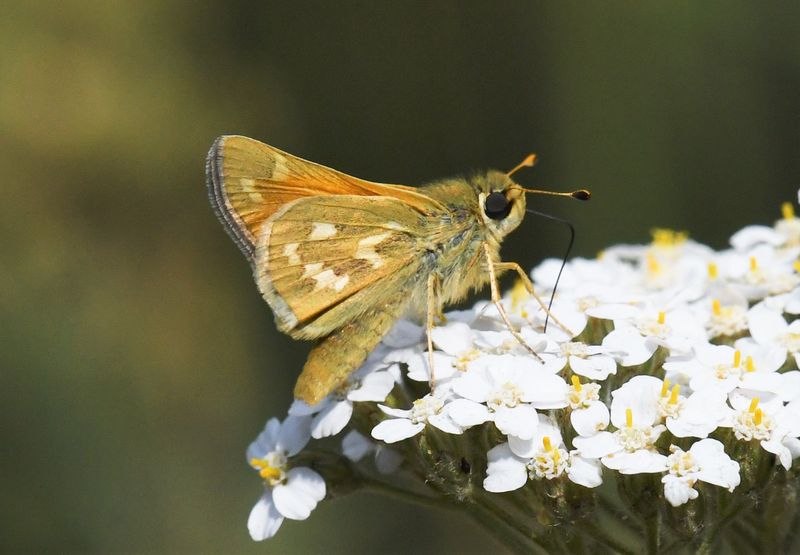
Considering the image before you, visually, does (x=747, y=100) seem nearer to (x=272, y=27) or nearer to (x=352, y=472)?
(x=272, y=27)

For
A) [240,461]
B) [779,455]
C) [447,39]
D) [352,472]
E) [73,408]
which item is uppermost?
[447,39]

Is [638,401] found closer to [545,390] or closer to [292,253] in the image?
[545,390]

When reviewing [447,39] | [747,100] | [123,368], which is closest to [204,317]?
[123,368]

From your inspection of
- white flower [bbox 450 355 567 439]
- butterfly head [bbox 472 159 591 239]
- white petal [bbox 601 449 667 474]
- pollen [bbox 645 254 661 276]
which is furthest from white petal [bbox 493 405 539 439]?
pollen [bbox 645 254 661 276]

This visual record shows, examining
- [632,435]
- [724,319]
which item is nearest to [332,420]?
[632,435]

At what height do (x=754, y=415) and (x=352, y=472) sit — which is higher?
(x=754, y=415)

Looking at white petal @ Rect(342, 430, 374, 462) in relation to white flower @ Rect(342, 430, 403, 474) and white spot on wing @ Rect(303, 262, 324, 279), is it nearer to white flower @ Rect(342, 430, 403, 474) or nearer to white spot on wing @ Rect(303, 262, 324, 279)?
→ white flower @ Rect(342, 430, 403, 474)

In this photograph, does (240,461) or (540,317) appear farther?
(240,461)
